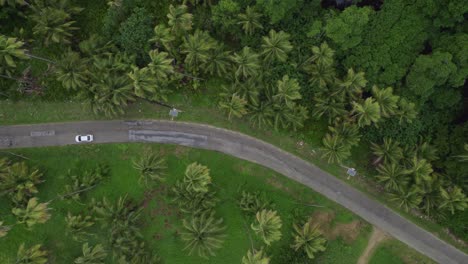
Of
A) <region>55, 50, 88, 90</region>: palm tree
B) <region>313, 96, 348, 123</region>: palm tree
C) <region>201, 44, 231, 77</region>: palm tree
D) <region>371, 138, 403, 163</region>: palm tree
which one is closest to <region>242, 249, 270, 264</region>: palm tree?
<region>313, 96, 348, 123</region>: palm tree

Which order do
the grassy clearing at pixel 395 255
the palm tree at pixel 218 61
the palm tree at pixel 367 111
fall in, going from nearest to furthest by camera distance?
1. the palm tree at pixel 367 111
2. the palm tree at pixel 218 61
3. the grassy clearing at pixel 395 255

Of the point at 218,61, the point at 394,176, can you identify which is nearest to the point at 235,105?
the point at 218,61

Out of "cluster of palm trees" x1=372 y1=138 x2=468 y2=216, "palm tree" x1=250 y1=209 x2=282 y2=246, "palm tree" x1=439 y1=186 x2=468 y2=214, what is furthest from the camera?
"palm tree" x1=250 y1=209 x2=282 y2=246

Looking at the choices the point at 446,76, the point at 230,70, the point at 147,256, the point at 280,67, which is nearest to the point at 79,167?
the point at 147,256

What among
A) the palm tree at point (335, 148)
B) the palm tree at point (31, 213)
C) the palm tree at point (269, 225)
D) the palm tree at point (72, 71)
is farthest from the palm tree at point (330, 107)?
the palm tree at point (31, 213)

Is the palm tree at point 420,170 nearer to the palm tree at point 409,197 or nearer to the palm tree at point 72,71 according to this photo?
the palm tree at point 409,197

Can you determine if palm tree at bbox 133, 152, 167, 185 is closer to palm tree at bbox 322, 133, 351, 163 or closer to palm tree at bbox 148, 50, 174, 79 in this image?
palm tree at bbox 148, 50, 174, 79
